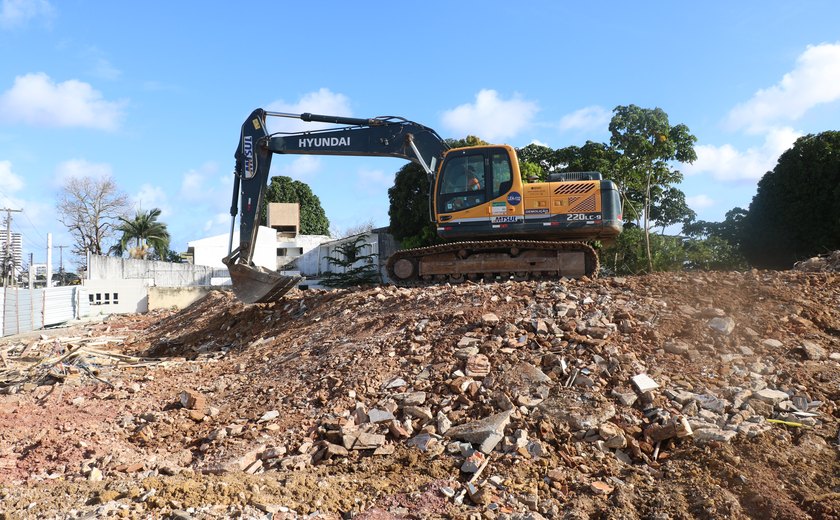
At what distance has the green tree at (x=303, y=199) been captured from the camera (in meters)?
49.6

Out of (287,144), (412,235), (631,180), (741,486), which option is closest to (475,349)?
(741,486)

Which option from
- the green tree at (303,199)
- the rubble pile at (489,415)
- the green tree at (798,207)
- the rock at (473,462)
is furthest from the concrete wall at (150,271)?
the rock at (473,462)

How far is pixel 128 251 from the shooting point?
40.8 meters

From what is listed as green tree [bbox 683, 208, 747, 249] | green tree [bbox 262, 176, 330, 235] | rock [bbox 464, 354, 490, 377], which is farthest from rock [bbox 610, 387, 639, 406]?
green tree [bbox 262, 176, 330, 235]

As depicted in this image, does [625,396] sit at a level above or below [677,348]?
below

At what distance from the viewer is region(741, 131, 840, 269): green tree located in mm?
21469

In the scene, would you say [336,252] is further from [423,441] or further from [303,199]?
[423,441]

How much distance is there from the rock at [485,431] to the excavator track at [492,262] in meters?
5.65

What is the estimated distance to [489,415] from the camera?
5586mm

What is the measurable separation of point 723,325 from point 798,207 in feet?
62.2

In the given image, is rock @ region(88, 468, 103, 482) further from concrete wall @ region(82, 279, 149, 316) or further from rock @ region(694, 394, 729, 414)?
concrete wall @ region(82, 279, 149, 316)

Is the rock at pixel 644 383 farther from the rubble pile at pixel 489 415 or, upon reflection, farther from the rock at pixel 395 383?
the rock at pixel 395 383

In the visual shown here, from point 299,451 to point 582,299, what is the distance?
14.0 feet

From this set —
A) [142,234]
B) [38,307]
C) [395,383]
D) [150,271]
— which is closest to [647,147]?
[395,383]
